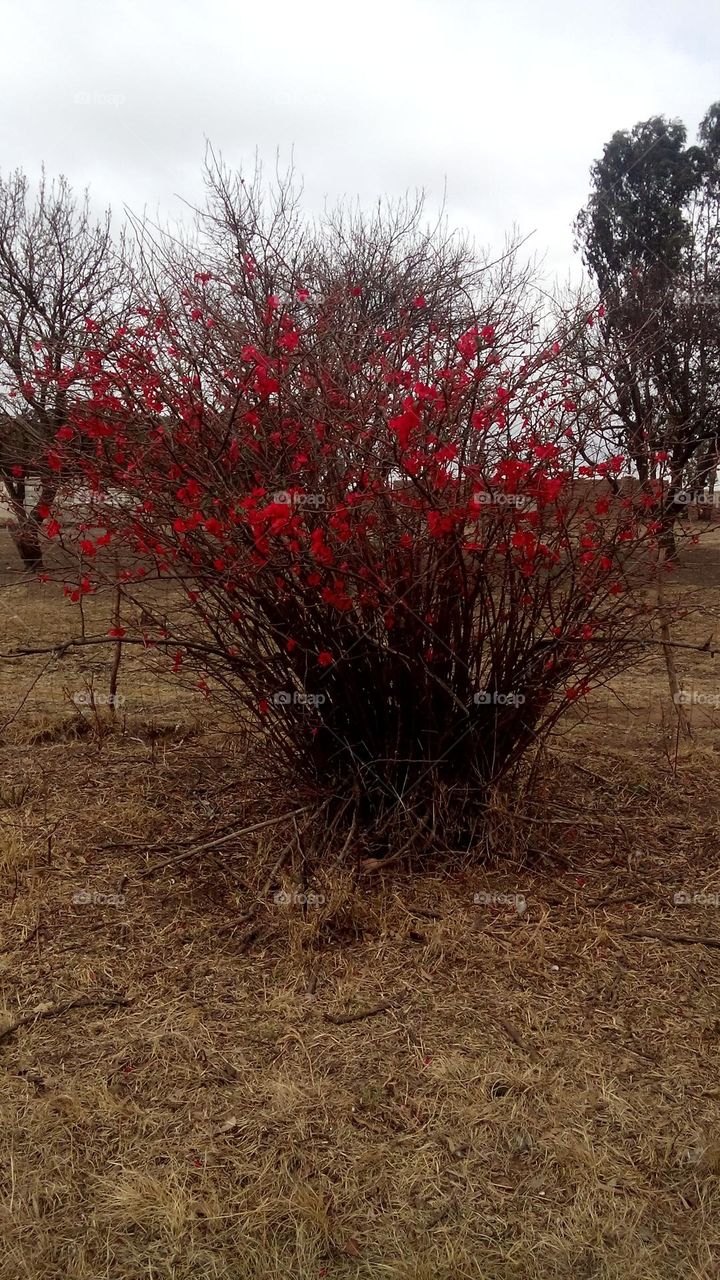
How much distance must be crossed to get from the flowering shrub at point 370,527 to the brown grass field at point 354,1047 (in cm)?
45

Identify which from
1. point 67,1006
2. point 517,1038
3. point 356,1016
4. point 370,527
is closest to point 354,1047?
point 356,1016

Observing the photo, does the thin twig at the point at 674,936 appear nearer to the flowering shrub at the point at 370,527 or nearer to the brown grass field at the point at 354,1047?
the brown grass field at the point at 354,1047

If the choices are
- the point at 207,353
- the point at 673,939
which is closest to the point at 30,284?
the point at 207,353

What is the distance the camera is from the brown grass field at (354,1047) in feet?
6.69

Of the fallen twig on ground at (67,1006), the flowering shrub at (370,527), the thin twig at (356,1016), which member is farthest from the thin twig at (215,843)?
the thin twig at (356,1016)

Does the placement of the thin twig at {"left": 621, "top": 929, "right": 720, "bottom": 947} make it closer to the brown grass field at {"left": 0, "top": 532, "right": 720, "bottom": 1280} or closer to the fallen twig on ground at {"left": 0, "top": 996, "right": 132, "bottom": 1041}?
the brown grass field at {"left": 0, "top": 532, "right": 720, "bottom": 1280}

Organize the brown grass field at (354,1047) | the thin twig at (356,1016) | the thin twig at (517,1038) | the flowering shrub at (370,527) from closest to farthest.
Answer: the brown grass field at (354,1047)
the thin twig at (517,1038)
the thin twig at (356,1016)
the flowering shrub at (370,527)

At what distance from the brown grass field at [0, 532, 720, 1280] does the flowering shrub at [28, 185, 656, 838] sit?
0.45 m

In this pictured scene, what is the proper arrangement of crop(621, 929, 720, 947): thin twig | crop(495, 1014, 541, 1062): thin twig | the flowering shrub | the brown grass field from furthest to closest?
crop(621, 929, 720, 947): thin twig, the flowering shrub, crop(495, 1014, 541, 1062): thin twig, the brown grass field

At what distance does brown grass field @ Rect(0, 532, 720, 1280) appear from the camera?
2039 millimetres

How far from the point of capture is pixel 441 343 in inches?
146

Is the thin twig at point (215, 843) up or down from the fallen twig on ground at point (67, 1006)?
up

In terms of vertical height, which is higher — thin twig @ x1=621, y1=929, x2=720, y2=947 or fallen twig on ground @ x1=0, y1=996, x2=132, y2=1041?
thin twig @ x1=621, y1=929, x2=720, y2=947

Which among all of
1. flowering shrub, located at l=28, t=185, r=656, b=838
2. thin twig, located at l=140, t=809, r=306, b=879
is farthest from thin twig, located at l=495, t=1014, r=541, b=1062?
thin twig, located at l=140, t=809, r=306, b=879
